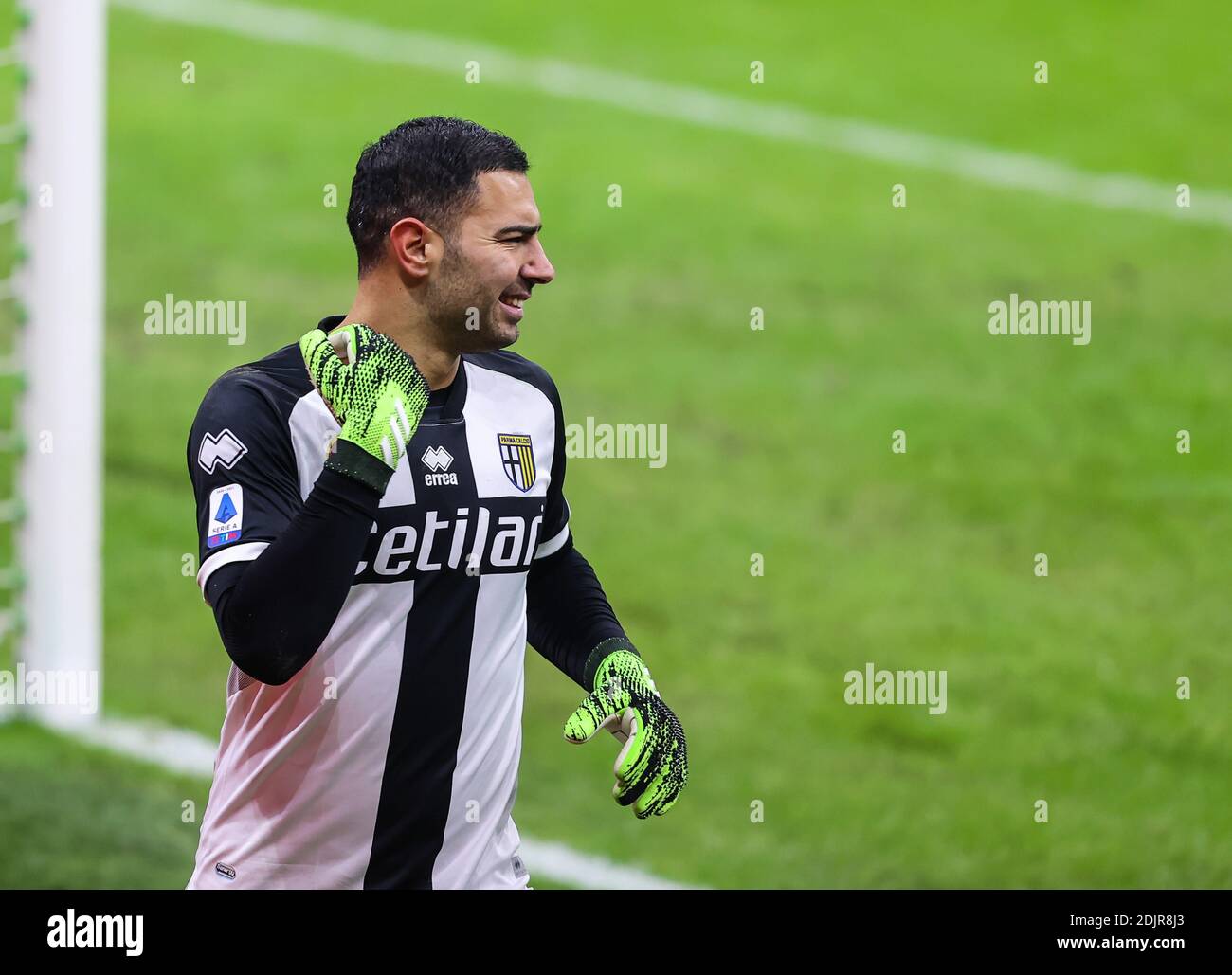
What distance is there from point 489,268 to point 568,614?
93 centimetres

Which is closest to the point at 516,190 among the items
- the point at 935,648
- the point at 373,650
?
the point at 373,650

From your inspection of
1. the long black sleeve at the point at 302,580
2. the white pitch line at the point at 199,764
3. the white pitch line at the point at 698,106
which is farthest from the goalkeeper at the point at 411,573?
the white pitch line at the point at 698,106

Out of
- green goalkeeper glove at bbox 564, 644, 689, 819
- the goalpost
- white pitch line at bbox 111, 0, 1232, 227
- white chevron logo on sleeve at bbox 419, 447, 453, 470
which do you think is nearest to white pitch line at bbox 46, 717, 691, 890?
the goalpost

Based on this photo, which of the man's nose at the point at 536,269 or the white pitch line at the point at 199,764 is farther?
the white pitch line at the point at 199,764

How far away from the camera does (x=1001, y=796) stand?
9047 mm

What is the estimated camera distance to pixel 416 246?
3.88 metres

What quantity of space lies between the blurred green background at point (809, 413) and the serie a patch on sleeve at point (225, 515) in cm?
398

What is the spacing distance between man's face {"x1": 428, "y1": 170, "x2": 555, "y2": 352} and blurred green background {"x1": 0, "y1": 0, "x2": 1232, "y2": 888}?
414 centimetres

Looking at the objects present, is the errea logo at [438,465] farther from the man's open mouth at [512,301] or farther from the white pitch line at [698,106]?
the white pitch line at [698,106]

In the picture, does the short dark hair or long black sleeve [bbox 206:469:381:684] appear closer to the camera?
long black sleeve [bbox 206:469:381:684]

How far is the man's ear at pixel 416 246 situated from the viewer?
387cm

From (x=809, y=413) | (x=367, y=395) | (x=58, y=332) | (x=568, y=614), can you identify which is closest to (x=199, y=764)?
(x=58, y=332)

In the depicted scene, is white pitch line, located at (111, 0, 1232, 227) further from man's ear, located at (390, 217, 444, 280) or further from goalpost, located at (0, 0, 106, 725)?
man's ear, located at (390, 217, 444, 280)

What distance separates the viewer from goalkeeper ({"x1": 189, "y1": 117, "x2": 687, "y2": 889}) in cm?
376
